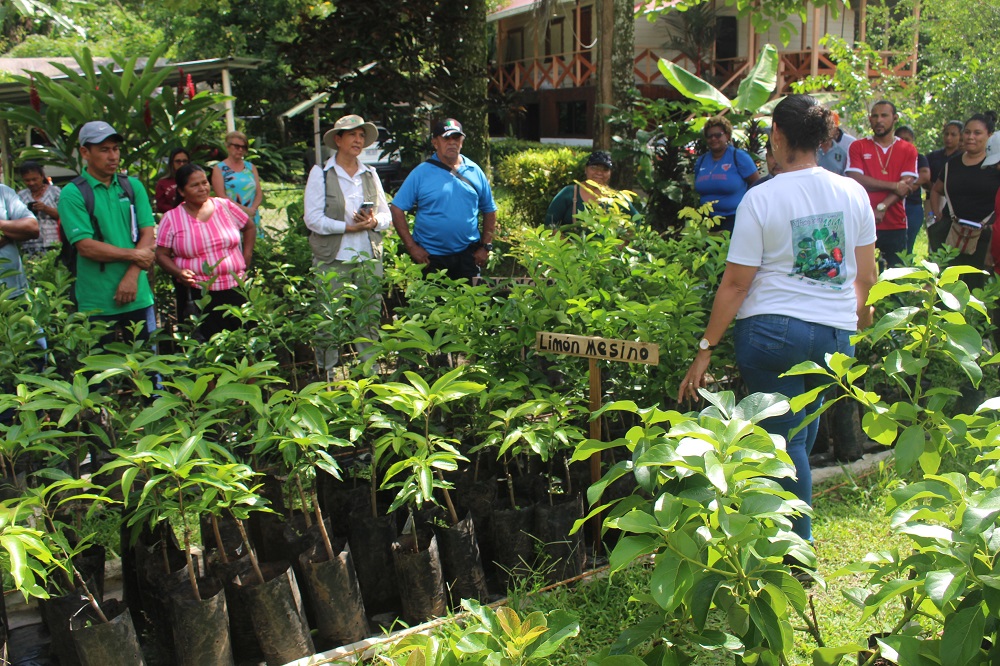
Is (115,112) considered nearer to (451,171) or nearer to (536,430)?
(451,171)

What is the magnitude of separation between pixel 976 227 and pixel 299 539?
5.46 meters

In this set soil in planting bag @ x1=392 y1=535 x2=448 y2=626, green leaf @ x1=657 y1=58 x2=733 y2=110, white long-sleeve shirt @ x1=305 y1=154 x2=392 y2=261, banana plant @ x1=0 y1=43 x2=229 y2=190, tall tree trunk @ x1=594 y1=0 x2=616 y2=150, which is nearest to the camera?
soil in planting bag @ x1=392 y1=535 x2=448 y2=626

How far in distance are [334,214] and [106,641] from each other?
326 cm

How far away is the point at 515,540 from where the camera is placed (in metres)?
3.21

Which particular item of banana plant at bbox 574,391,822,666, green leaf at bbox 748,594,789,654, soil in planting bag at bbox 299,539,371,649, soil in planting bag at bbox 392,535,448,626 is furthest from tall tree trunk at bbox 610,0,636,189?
green leaf at bbox 748,594,789,654

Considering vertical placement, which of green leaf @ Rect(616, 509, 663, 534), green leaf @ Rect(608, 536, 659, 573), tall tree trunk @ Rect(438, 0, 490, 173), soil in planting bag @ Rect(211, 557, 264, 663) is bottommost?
soil in planting bag @ Rect(211, 557, 264, 663)

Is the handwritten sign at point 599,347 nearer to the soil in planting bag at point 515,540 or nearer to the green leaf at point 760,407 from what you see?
the soil in planting bag at point 515,540

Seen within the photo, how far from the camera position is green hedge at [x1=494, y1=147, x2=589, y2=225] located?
13.0 m

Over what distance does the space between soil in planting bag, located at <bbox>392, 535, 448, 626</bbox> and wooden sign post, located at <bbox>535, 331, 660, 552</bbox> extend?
63 cm

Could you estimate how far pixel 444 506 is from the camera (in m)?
3.30

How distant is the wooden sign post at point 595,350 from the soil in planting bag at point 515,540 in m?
0.32

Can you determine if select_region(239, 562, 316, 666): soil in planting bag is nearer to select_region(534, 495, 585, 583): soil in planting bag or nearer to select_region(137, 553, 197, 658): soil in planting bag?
select_region(137, 553, 197, 658): soil in planting bag

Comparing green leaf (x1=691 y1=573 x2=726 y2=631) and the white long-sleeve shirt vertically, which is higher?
the white long-sleeve shirt

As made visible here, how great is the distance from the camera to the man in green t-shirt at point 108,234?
447 centimetres
